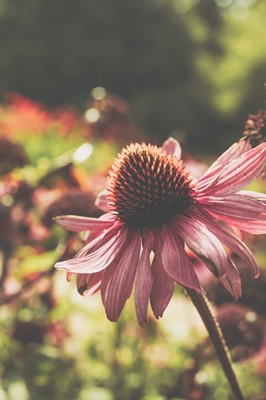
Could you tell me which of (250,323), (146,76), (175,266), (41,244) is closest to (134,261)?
(175,266)

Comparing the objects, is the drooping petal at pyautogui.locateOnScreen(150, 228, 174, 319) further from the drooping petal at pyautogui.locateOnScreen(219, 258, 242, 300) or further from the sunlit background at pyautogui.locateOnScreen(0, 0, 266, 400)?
the sunlit background at pyautogui.locateOnScreen(0, 0, 266, 400)

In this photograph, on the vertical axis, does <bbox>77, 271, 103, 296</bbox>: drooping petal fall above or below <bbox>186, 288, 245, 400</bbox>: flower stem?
above

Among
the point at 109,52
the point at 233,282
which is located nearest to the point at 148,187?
the point at 233,282

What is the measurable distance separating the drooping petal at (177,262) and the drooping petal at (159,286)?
0.7 inches

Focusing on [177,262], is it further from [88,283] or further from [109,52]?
[109,52]

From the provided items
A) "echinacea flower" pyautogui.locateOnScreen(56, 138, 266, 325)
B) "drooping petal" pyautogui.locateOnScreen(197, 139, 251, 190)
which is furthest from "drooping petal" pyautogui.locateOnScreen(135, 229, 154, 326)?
"drooping petal" pyautogui.locateOnScreen(197, 139, 251, 190)

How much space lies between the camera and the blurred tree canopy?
9156mm

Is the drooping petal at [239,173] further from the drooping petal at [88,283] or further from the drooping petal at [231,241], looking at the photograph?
the drooping petal at [88,283]

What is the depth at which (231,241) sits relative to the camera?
0.48 meters

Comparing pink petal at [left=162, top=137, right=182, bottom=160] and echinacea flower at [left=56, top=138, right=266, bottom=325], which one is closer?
echinacea flower at [left=56, top=138, right=266, bottom=325]

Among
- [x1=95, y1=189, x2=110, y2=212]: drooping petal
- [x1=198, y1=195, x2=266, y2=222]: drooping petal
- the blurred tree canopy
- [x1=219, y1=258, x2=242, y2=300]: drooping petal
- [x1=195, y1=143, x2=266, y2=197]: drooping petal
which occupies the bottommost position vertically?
[x1=219, y1=258, x2=242, y2=300]: drooping petal

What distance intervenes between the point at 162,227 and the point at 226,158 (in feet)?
0.34

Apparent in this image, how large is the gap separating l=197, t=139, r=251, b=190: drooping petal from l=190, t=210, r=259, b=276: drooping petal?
0.17 feet

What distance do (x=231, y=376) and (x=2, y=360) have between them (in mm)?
658
